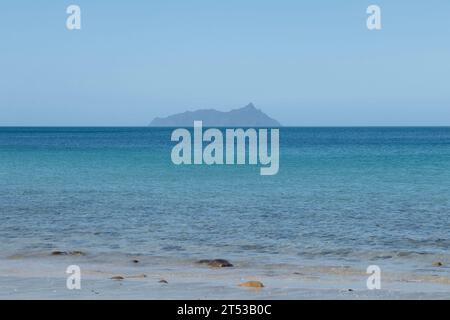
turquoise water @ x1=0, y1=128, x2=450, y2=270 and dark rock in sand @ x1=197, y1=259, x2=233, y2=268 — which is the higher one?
turquoise water @ x1=0, y1=128, x2=450, y2=270

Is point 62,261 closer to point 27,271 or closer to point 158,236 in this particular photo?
point 27,271

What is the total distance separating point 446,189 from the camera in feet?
122

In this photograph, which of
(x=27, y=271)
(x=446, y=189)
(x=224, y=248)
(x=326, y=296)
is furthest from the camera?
(x=446, y=189)

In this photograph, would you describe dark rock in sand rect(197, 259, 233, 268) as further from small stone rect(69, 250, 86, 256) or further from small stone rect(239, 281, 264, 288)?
small stone rect(69, 250, 86, 256)

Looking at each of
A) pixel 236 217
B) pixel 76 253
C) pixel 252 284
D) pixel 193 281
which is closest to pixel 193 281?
pixel 193 281

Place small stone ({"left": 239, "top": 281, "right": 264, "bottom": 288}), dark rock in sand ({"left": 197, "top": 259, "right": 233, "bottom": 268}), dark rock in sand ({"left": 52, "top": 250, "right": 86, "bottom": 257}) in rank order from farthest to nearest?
dark rock in sand ({"left": 52, "top": 250, "right": 86, "bottom": 257}), dark rock in sand ({"left": 197, "top": 259, "right": 233, "bottom": 268}), small stone ({"left": 239, "top": 281, "right": 264, "bottom": 288})

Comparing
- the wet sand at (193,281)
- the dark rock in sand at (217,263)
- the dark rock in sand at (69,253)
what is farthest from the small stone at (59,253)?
the dark rock in sand at (217,263)

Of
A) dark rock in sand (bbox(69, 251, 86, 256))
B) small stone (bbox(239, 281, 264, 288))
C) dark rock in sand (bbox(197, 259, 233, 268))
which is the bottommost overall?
dark rock in sand (bbox(197, 259, 233, 268))

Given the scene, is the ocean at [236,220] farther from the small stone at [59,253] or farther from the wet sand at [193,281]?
the wet sand at [193,281]

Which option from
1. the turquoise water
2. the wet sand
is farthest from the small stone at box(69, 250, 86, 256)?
the turquoise water
